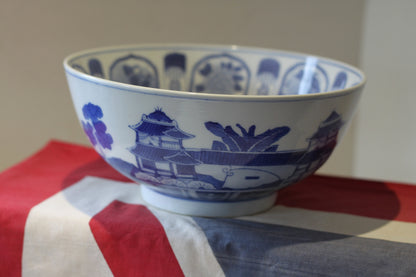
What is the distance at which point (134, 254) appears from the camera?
429 millimetres

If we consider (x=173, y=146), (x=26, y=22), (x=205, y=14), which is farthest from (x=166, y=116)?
(x=26, y=22)

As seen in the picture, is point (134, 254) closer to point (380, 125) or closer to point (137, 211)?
point (137, 211)

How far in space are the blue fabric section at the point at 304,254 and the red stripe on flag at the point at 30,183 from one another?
17 cm

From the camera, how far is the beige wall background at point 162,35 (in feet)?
2.67

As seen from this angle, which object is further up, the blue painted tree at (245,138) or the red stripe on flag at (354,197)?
the blue painted tree at (245,138)

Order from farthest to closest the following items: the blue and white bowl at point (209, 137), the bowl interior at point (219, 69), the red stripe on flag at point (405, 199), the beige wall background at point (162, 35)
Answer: the beige wall background at point (162, 35) → the bowl interior at point (219, 69) → the red stripe on flag at point (405, 199) → the blue and white bowl at point (209, 137)

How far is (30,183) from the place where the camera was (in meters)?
0.54

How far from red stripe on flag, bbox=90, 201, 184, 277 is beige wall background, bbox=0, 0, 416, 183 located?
1.62 ft

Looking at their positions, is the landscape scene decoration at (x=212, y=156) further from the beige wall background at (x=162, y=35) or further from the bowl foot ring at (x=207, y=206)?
the beige wall background at (x=162, y=35)

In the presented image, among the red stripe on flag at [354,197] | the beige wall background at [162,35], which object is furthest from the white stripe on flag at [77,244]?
the beige wall background at [162,35]

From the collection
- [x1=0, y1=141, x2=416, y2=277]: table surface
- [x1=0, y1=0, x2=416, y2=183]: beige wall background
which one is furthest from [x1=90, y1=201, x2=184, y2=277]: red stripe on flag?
[x1=0, y1=0, x2=416, y2=183]: beige wall background

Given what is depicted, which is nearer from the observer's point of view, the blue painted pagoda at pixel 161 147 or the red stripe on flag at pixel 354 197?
the blue painted pagoda at pixel 161 147

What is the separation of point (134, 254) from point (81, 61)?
0.22 m

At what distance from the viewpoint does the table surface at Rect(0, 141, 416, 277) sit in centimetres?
41
